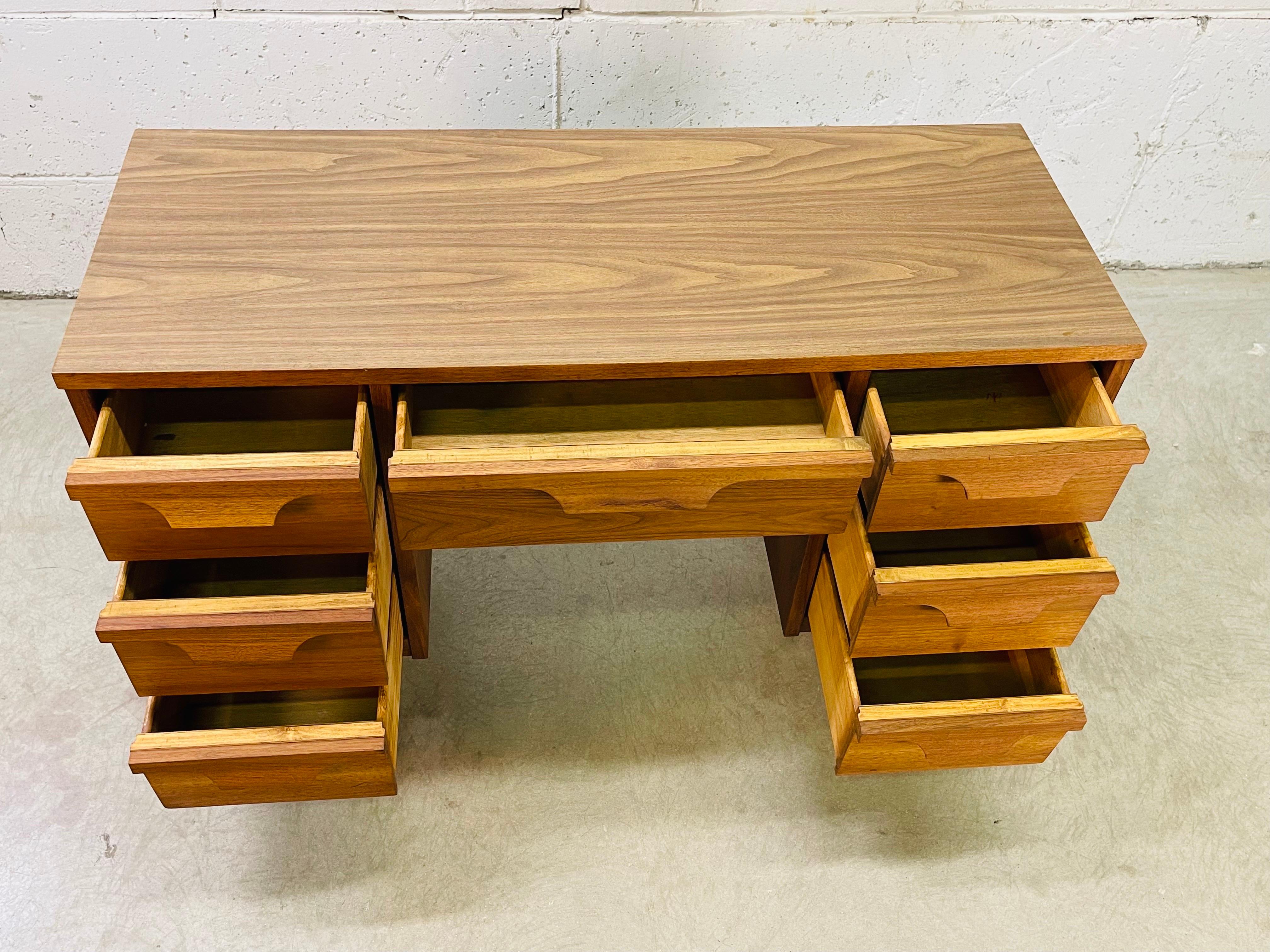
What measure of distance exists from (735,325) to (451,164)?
458 millimetres

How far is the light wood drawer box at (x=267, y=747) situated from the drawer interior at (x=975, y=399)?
690 mm

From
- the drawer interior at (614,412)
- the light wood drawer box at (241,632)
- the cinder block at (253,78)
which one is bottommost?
the light wood drawer box at (241,632)

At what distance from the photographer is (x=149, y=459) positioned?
3.39ft

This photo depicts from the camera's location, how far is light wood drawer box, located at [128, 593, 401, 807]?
115 cm

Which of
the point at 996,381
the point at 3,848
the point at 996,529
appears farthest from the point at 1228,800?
the point at 3,848

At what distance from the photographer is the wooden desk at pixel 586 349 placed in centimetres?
109

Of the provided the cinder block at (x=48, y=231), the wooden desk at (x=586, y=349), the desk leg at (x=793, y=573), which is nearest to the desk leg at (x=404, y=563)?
the wooden desk at (x=586, y=349)

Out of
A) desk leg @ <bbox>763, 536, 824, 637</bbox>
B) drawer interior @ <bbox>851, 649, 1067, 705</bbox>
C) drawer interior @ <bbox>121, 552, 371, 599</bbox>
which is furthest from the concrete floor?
drawer interior @ <bbox>121, 552, 371, 599</bbox>

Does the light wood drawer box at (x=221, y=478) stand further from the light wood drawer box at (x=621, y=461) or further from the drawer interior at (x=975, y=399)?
the drawer interior at (x=975, y=399)

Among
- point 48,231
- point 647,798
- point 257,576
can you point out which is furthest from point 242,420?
point 48,231

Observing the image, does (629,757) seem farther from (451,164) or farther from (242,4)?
(242,4)

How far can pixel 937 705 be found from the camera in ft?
4.06

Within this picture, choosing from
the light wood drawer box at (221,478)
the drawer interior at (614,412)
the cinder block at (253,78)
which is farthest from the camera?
the cinder block at (253,78)

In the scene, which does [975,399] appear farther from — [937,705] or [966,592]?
[937,705]
